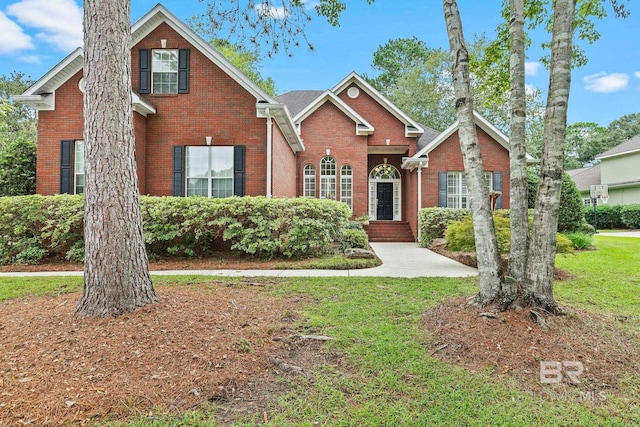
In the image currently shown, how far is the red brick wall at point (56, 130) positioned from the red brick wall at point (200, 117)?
189cm

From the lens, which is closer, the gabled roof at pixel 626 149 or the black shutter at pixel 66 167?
Result: the black shutter at pixel 66 167

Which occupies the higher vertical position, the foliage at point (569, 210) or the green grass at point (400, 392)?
the foliage at point (569, 210)

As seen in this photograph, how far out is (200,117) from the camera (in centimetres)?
1108

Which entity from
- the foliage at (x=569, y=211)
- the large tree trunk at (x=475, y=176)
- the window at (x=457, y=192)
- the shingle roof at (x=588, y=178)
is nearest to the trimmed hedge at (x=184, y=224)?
the large tree trunk at (x=475, y=176)

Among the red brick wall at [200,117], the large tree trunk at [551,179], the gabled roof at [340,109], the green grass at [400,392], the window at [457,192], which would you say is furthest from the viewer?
the gabled roof at [340,109]

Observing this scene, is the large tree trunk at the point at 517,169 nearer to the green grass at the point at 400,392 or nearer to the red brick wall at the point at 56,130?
the green grass at the point at 400,392

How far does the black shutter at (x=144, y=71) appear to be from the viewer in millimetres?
11031

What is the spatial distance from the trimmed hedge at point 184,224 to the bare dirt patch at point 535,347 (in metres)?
5.34

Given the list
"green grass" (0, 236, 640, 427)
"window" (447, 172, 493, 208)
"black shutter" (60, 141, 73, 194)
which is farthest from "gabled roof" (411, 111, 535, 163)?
"black shutter" (60, 141, 73, 194)

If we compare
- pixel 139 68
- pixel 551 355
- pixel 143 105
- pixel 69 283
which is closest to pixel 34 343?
pixel 69 283

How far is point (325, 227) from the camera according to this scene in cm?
920

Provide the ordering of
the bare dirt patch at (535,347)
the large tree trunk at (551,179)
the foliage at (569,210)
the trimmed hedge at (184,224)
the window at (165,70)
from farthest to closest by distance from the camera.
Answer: the foliage at (569,210) < the window at (165,70) < the trimmed hedge at (184,224) < the large tree trunk at (551,179) < the bare dirt patch at (535,347)

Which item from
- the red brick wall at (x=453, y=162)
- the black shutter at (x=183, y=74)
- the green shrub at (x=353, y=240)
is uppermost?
the black shutter at (x=183, y=74)

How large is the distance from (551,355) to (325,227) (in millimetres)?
6513
